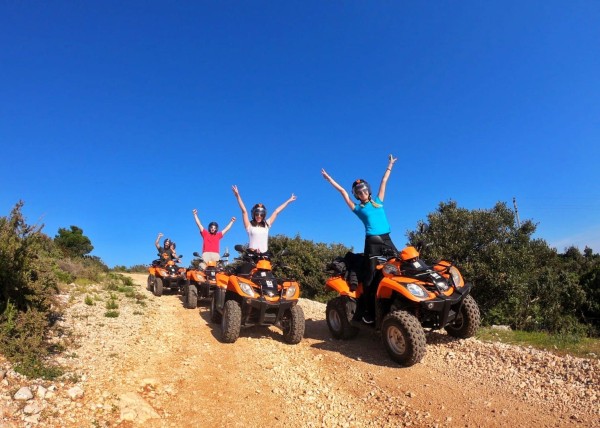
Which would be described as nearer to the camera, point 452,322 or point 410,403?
point 410,403

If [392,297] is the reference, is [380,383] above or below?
below

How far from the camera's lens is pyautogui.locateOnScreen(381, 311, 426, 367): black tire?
4.70m

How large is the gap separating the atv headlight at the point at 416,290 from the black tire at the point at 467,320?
909 mm

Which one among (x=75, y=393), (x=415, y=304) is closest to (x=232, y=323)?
(x=75, y=393)

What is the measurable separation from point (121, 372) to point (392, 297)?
12.3ft

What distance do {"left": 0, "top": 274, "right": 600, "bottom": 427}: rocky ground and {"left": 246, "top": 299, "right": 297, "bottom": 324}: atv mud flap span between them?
45cm

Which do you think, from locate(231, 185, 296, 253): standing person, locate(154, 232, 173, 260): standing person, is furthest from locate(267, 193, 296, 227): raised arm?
locate(154, 232, 173, 260): standing person

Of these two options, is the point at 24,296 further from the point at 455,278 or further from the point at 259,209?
the point at 455,278

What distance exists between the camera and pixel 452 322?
5.49 meters

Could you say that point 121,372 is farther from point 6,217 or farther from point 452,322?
point 452,322

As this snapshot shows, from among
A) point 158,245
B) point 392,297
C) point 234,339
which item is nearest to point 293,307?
point 234,339

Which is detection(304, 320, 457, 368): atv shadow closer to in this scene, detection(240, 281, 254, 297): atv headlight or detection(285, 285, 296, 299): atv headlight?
detection(285, 285, 296, 299): atv headlight

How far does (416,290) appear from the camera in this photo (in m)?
4.93

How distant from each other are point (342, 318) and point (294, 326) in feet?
2.78
